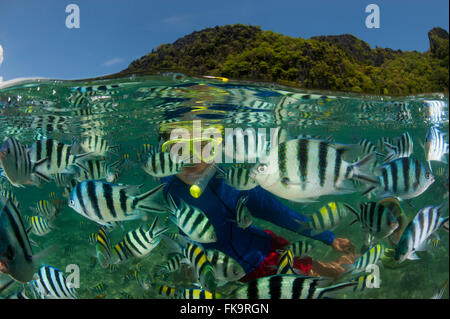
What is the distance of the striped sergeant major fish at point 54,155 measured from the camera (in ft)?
14.2

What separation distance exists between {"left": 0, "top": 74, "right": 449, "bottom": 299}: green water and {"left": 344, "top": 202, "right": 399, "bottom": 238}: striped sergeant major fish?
138 centimetres

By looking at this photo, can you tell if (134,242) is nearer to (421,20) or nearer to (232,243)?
(232,243)

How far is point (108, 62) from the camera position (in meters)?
6.52

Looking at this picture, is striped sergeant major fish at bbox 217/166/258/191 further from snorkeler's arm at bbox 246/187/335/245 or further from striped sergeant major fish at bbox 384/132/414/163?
striped sergeant major fish at bbox 384/132/414/163

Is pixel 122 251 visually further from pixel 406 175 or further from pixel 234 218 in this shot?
pixel 406 175

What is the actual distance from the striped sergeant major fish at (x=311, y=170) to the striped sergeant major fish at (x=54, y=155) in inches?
126

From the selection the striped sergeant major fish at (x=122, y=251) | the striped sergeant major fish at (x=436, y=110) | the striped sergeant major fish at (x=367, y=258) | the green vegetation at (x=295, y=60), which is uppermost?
the green vegetation at (x=295, y=60)

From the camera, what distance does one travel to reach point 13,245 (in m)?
2.17

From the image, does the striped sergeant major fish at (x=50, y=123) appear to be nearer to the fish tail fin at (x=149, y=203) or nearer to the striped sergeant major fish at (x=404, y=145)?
the fish tail fin at (x=149, y=203)

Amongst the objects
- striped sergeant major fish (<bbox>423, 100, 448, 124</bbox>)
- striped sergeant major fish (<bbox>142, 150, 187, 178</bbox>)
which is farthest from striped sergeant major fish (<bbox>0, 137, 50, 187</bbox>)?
striped sergeant major fish (<bbox>423, 100, 448, 124</bbox>)

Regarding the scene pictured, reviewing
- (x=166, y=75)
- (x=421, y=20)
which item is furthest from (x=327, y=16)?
(x=166, y=75)

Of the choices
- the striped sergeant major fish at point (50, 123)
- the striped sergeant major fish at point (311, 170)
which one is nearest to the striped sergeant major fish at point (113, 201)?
the striped sergeant major fish at point (311, 170)

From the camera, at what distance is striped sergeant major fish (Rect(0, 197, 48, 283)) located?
210 cm

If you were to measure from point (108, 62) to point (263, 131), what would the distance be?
1311 centimetres
